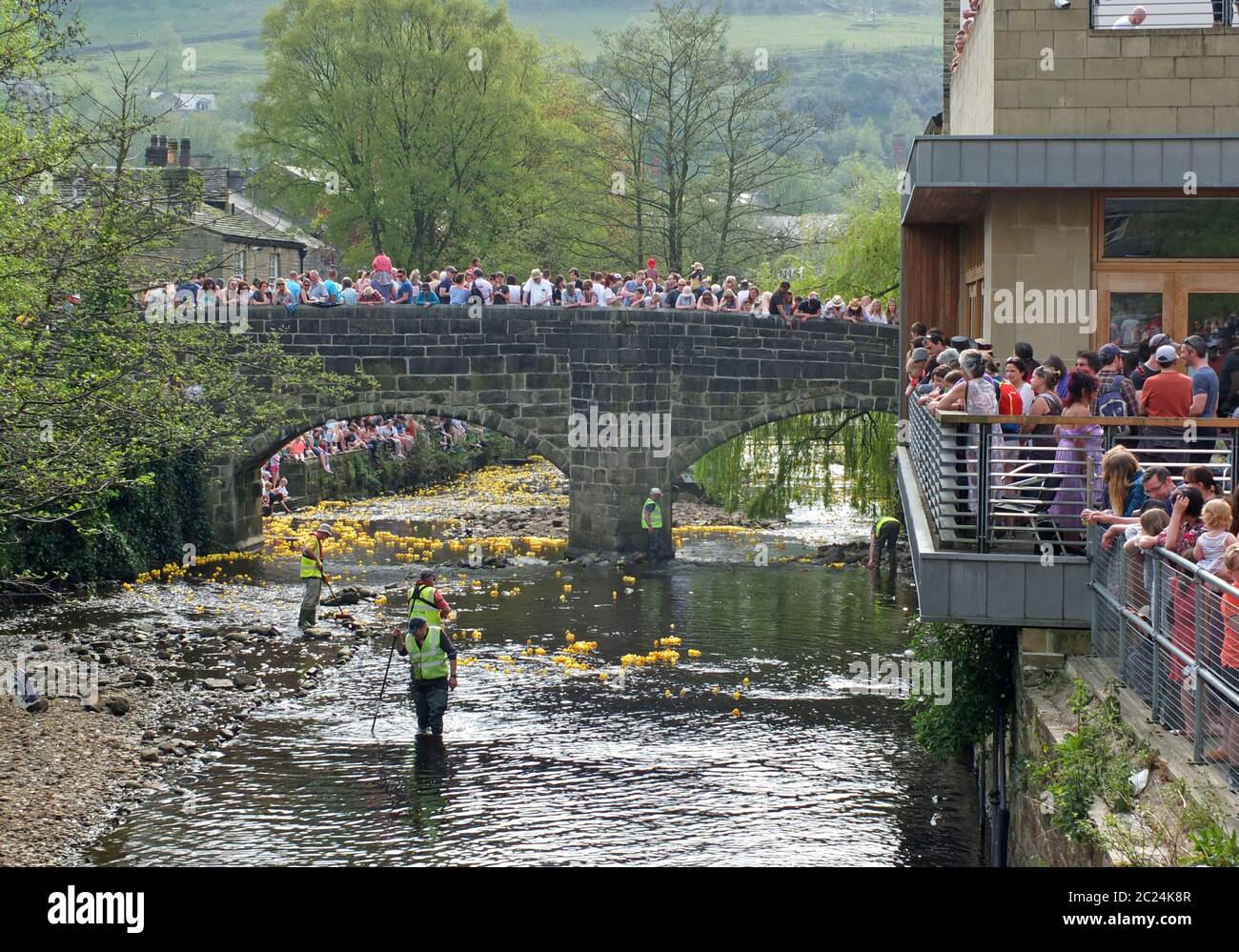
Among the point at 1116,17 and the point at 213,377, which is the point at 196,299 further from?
the point at 1116,17

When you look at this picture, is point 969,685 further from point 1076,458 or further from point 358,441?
point 358,441

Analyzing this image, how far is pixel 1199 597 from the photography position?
760cm

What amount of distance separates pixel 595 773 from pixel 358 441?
25496 millimetres

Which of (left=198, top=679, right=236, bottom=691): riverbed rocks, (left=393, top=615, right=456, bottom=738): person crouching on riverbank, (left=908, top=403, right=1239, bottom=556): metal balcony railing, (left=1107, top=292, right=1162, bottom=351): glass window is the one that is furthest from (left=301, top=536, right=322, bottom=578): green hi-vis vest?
(left=908, top=403, right=1239, bottom=556): metal balcony railing

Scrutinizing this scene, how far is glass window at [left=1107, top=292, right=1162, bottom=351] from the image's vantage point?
44.8 ft

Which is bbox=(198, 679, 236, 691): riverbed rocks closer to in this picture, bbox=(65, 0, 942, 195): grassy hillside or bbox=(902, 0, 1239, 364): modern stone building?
bbox=(902, 0, 1239, 364): modern stone building

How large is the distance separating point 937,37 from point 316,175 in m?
142

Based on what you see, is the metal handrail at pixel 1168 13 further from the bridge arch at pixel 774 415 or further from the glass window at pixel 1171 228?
the bridge arch at pixel 774 415

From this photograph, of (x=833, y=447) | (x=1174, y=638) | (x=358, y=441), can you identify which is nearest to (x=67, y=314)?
(x=1174, y=638)

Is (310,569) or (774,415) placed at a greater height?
(774,415)

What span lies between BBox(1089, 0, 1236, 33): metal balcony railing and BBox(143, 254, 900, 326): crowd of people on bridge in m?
14.6

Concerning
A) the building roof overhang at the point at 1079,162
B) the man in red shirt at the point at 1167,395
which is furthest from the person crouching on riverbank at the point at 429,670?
the man in red shirt at the point at 1167,395

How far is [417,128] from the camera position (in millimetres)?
43188
